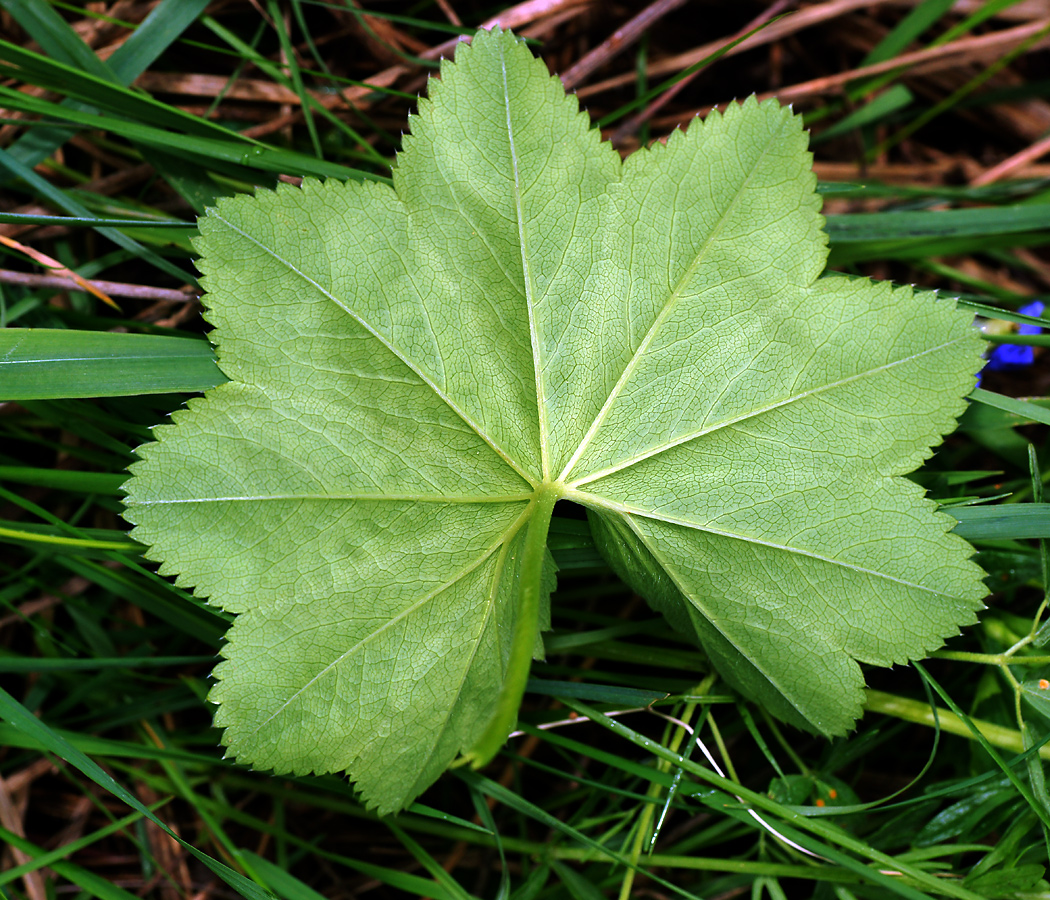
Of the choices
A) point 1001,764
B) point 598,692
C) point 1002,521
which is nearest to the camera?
point 1001,764

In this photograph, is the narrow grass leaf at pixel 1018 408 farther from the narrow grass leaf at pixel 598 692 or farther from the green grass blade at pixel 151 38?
the green grass blade at pixel 151 38

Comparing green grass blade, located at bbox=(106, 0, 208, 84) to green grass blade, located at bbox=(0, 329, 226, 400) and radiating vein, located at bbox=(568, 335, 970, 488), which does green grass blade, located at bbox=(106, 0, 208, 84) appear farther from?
radiating vein, located at bbox=(568, 335, 970, 488)

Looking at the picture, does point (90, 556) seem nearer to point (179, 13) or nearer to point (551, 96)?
point (179, 13)

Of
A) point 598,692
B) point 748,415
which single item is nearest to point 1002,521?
point 748,415

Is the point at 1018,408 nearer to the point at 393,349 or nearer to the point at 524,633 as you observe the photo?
the point at 524,633

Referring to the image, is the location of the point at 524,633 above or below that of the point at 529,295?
below

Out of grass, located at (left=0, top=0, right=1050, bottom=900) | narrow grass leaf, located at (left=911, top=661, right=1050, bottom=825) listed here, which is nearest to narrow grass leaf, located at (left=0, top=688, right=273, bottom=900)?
grass, located at (left=0, top=0, right=1050, bottom=900)
